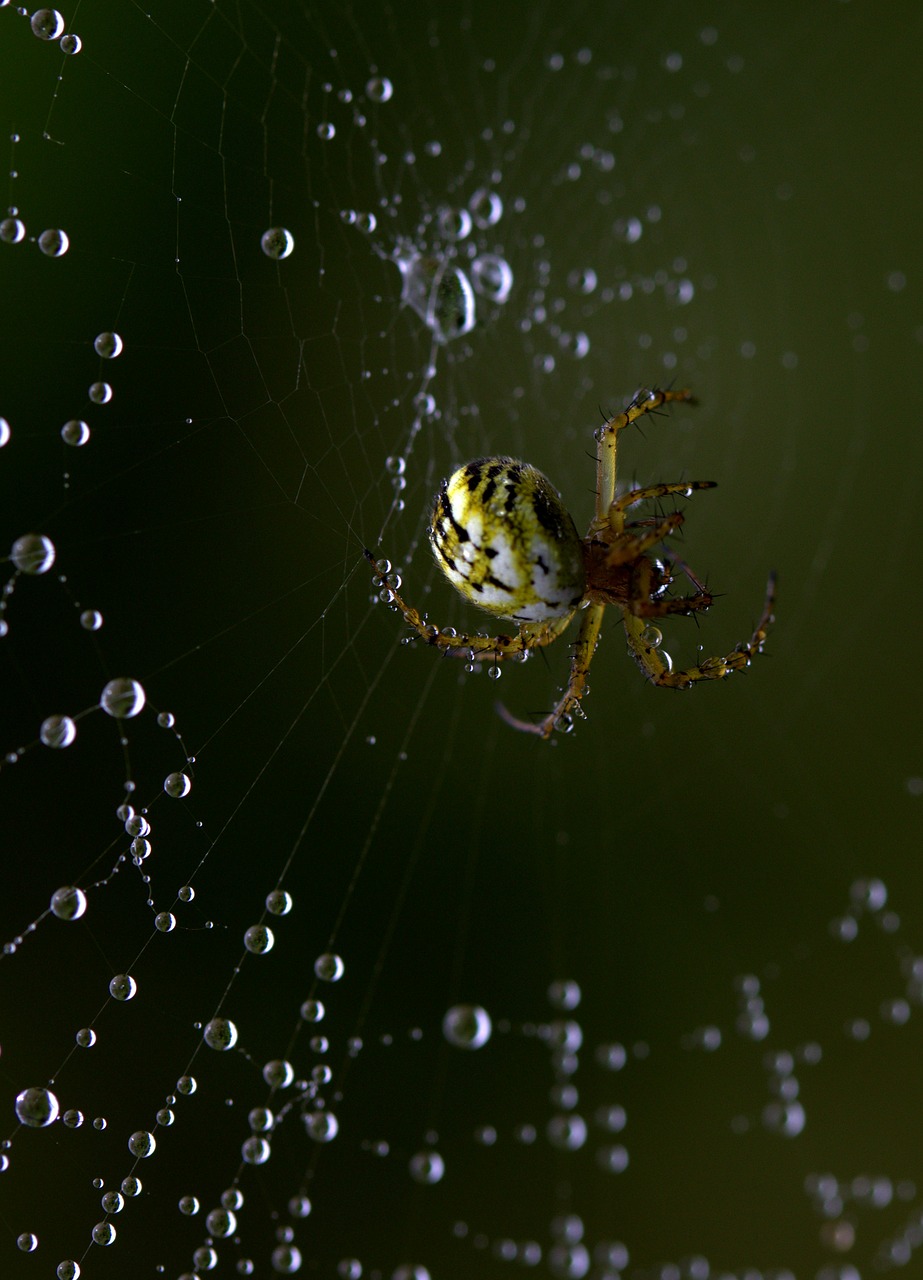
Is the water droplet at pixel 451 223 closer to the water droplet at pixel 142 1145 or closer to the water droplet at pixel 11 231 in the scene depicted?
the water droplet at pixel 11 231

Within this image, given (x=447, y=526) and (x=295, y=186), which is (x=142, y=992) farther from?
(x=295, y=186)

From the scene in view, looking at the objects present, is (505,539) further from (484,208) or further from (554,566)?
(484,208)

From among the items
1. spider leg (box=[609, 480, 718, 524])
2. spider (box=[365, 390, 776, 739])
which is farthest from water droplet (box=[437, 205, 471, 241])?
spider leg (box=[609, 480, 718, 524])

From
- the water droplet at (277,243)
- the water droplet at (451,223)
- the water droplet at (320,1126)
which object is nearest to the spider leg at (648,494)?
the water droplet at (277,243)

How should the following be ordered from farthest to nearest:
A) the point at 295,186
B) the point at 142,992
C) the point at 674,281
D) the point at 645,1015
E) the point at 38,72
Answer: the point at 674,281 → the point at 645,1015 → the point at 295,186 → the point at 142,992 → the point at 38,72

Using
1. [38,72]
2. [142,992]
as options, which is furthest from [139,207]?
[142,992]

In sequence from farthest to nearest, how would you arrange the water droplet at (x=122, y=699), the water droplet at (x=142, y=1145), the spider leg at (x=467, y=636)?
the spider leg at (x=467, y=636)
the water droplet at (x=142, y=1145)
the water droplet at (x=122, y=699)
